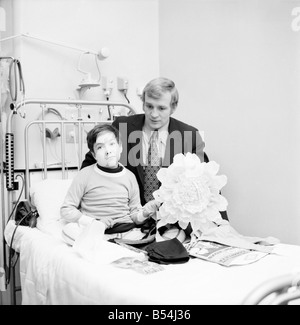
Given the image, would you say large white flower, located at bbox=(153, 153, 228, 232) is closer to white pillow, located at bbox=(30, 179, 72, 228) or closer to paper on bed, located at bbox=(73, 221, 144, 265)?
paper on bed, located at bbox=(73, 221, 144, 265)

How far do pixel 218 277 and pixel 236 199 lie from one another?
143 cm

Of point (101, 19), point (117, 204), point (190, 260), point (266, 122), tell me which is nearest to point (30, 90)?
point (101, 19)

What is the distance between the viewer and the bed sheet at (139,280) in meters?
0.94

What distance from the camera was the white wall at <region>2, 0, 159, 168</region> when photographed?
2404 millimetres

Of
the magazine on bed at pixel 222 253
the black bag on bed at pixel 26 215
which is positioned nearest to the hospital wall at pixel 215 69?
the black bag on bed at pixel 26 215

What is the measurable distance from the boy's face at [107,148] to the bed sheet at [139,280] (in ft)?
1.15

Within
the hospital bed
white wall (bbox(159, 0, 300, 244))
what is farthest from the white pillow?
white wall (bbox(159, 0, 300, 244))

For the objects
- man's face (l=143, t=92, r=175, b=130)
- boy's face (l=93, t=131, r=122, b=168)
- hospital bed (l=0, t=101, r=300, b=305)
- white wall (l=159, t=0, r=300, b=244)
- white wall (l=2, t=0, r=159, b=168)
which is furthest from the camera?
white wall (l=2, t=0, r=159, b=168)

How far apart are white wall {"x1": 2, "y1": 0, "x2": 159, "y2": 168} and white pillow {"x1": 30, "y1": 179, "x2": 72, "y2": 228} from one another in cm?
48

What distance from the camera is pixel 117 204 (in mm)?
1623

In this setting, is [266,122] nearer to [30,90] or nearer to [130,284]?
[30,90]

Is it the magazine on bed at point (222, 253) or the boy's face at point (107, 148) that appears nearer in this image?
the magazine on bed at point (222, 253)

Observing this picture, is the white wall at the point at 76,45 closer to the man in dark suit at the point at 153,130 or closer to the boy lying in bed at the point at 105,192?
the man in dark suit at the point at 153,130

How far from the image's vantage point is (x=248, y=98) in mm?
2340
